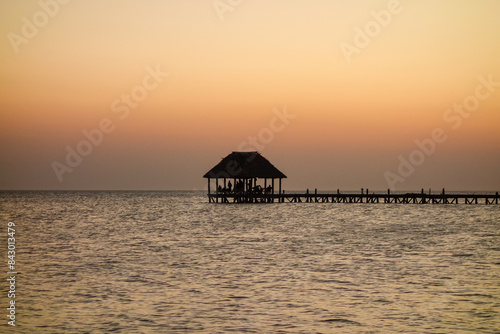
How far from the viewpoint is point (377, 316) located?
1561 cm

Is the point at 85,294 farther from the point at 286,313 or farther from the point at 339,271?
the point at 339,271

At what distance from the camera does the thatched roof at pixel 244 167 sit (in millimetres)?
73688

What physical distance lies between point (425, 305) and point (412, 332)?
9.41 ft

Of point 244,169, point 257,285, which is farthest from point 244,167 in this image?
point 257,285

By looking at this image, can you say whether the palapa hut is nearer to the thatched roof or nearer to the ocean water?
the thatched roof

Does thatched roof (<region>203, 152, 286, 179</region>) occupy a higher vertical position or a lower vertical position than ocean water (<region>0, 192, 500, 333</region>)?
higher

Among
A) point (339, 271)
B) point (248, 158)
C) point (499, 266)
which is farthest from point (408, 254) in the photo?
point (248, 158)

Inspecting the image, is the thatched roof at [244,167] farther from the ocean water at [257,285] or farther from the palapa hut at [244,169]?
the ocean water at [257,285]

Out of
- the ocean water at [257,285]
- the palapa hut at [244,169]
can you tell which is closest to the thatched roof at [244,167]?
the palapa hut at [244,169]

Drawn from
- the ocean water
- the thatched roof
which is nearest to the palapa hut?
the thatched roof

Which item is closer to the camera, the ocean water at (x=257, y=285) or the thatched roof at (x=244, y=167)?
the ocean water at (x=257, y=285)

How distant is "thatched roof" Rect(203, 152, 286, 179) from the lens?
7369cm

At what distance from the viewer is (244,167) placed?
2901 inches

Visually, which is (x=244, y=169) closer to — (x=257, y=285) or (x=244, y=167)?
(x=244, y=167)
